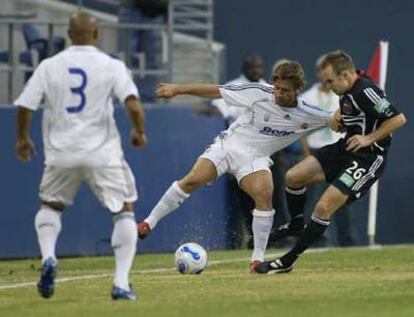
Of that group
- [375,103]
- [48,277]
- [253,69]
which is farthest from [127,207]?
[253,69]

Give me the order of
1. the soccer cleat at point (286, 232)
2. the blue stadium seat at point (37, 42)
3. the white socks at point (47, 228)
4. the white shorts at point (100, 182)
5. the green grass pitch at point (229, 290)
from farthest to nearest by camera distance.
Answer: the blue stadium seat at point (37, 42)
the soccer cleat at point (286, 232)
the white socks at point (47, 228)
the white shorts at point (100, 182)
the green grass pitch at point (229, 290)

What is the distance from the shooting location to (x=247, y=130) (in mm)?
14930

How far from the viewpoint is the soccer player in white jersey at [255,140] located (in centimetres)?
1447

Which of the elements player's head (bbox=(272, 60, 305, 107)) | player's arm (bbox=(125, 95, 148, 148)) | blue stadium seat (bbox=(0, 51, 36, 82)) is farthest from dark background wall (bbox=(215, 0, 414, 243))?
player's arm (bbox=(125, 95, 148, 148))

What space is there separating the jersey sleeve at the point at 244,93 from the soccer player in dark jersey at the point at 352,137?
813mm

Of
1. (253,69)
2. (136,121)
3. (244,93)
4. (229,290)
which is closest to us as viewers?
(136,121)

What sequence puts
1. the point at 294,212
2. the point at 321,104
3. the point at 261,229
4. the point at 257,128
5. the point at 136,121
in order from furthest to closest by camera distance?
the point at 321,104
the point at 294,212
the point at 257,128
the point at 261,229
the point at 136,121

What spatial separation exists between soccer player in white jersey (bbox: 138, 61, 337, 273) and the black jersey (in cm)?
34

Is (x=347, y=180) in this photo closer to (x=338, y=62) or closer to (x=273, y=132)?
(x=338, y=62)

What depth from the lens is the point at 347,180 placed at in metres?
13.9

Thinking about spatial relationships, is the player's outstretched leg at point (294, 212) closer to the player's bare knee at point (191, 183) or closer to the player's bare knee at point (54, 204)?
the player's bare knee at point (191, 183)

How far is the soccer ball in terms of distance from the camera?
Result: 14094 millimetres

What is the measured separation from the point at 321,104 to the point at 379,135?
Answer: 6.53 meters

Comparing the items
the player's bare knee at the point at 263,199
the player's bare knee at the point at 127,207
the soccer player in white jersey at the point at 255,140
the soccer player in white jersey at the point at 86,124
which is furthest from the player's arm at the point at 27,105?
the player's bare knee at the point at 263,199
